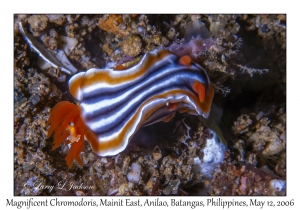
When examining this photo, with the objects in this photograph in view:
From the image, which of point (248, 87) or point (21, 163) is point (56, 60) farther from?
point (248, 87)

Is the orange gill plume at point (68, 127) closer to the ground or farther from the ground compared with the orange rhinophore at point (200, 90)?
closer to the ground

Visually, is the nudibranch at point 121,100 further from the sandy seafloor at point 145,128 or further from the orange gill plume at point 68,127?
the sandy seafloor at point 145,128

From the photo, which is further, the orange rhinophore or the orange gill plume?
the orange rhinophore

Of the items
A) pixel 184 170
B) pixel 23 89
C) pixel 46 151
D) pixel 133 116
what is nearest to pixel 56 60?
pixel 23 89

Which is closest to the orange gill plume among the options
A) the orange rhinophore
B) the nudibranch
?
the nudibranch

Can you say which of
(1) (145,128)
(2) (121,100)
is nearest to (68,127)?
(2) (121,100)

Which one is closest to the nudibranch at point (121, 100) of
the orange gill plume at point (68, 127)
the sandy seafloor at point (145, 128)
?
the orange gill plume at point (68, 127)

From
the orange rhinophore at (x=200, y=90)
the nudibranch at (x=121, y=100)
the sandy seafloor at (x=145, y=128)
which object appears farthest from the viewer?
the sandy seafloor at (x=145, y=128)

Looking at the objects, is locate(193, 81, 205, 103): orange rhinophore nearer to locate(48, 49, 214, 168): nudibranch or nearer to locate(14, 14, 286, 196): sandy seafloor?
locate(48, 49, 214, 168): nudibranch
